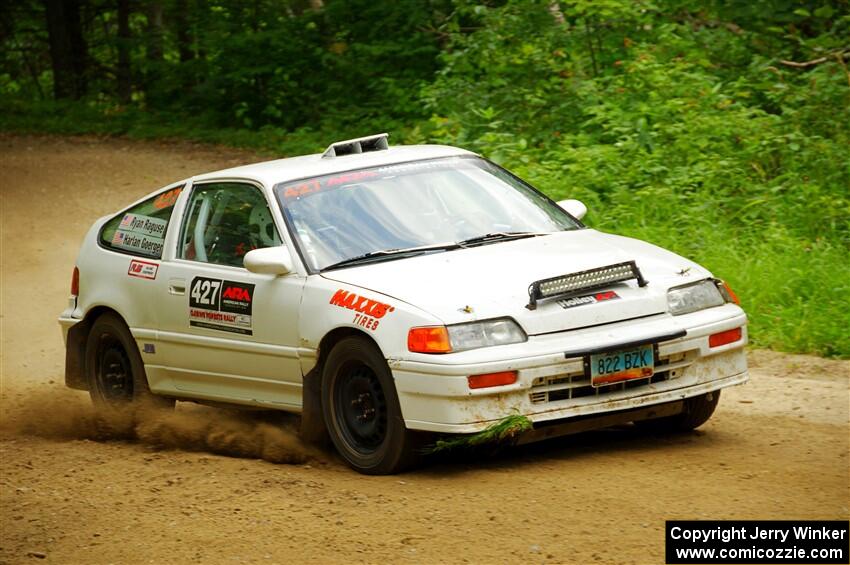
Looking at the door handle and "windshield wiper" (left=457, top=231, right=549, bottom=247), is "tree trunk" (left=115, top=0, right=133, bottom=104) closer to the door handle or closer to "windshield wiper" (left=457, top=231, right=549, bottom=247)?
the door handle

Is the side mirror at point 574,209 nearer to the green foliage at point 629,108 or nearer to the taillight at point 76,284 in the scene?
the green foliage at point 629,108

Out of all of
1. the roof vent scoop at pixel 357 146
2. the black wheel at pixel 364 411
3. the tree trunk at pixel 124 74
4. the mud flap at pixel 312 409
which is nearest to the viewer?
the black wheel at pixel 364 411

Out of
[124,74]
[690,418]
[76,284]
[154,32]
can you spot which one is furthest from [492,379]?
[124,74]

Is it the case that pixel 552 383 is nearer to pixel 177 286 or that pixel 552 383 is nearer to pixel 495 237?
pixel 495 237

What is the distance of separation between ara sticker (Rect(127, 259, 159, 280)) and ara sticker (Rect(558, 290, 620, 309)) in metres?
2.82

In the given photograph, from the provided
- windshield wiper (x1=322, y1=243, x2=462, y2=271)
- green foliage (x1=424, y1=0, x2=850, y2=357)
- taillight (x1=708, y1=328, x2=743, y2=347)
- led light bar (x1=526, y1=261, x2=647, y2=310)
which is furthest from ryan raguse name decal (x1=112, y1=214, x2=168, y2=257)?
green foliage (x1=424, y1=0, x2=850, y2=357)

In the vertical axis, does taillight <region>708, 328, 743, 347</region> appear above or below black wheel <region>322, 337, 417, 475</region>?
above

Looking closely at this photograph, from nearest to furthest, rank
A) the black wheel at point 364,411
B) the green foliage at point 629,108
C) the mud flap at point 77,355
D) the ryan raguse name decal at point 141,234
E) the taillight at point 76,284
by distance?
the black wheel at point 364,411, the ryan raguse name decal at point 141,234, the mud flap at point 77,355, the taillight at point 76,284, the green foliage at point 629,108

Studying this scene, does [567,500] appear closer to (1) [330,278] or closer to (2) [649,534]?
(2) [649,534]

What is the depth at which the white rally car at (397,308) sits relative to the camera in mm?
5910

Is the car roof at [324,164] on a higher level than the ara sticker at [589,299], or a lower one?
higher

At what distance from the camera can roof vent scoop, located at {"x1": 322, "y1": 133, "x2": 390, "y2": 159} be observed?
302 inches

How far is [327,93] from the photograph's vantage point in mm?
20203

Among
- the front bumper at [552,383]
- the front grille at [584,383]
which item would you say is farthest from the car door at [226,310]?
the front grille at [584,383]
